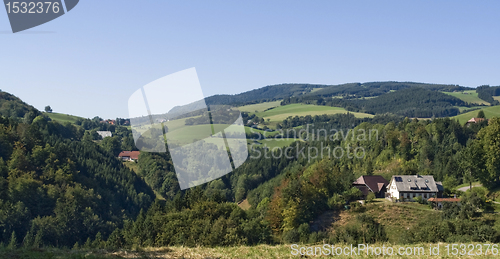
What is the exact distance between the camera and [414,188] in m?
57.2

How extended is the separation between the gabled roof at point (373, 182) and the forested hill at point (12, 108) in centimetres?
10879

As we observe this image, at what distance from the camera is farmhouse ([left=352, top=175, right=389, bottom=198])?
61.8 meters

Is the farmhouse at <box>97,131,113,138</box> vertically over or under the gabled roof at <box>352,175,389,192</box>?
over

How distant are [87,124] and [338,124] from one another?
11276cm

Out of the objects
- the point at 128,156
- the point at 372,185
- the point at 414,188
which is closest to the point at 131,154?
the point at 128,156

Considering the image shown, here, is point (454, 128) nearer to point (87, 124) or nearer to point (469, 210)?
point (469, 210)

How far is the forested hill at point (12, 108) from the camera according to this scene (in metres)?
135

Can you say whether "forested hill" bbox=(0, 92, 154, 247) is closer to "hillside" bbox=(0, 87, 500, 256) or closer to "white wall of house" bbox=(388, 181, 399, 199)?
"hillside" bbox=(0, 87, 500, 256)

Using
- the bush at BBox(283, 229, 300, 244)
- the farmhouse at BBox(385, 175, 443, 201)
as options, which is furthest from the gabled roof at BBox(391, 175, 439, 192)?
the bush at BBox(283, 229, 300, 244)

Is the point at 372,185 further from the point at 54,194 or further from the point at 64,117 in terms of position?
the point at 64,117

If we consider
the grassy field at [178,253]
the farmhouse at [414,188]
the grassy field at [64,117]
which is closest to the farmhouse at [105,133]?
the grassy field at [64,117]

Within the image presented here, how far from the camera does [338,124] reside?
636 ft

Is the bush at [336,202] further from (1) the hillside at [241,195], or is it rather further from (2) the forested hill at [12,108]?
(2) the forested hill at [12,108]

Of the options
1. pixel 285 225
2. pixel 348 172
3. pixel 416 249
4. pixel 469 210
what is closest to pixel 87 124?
pixel 348 172
